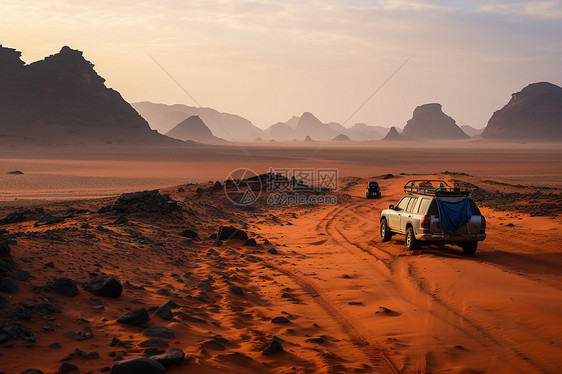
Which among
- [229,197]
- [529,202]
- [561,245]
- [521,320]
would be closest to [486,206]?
[529,202]

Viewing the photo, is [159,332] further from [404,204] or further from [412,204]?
[404,204]

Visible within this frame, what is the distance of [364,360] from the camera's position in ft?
22.9

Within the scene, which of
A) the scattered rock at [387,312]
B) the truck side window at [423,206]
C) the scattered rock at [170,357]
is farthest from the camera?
the truck side window at [423,206]

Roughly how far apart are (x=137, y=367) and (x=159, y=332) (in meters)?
1.68

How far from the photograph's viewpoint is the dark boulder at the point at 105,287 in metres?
8.70

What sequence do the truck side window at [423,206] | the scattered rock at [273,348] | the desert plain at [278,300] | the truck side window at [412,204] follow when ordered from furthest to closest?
the truck side window at [412,204] → the truck side window at [423,206] → the scattered rock at [273,348] → the desert plain at [278,300]

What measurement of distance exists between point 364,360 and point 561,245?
12.3 metres

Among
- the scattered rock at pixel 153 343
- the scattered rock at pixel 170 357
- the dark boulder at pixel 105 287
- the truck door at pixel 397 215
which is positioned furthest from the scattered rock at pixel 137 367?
the truck door at pixel 397 215

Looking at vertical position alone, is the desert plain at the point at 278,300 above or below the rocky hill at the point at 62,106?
below

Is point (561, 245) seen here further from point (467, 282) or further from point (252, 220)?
point (252, 220)

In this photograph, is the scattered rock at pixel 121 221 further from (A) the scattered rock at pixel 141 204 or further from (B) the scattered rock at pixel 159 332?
(B) the scattered rock at pixel 159 332

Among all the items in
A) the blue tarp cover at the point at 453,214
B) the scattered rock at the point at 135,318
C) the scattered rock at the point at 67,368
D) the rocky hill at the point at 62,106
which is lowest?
the scattered rock at the point at 135,318

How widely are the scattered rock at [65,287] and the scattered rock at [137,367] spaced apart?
312cm

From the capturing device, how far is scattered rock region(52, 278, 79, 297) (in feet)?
27.3
